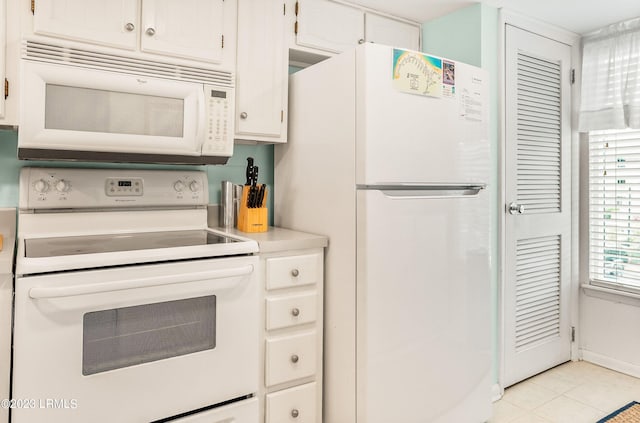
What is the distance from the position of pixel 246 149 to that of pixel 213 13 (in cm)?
68

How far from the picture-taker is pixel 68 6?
167 cm

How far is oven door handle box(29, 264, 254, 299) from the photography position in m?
1.33

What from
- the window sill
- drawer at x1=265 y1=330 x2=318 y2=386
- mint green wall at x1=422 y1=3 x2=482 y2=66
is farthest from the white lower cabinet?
the window sill

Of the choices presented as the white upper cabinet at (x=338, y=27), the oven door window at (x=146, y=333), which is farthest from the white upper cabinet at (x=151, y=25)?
the oven door window at (x=146, y=333)

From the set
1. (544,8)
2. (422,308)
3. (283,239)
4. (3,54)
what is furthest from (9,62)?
(544,8)

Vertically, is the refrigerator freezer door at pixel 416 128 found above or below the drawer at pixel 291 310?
above

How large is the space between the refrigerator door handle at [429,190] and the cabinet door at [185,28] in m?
0.92

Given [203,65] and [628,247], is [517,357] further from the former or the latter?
[203,65]

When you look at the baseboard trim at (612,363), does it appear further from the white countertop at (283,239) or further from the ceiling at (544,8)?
the white countertop at (283,239)

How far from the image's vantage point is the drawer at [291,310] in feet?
5.93

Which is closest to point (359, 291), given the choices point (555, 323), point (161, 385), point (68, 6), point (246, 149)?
point (161, 385)

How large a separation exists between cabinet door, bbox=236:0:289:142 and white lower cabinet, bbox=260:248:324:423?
643 mm

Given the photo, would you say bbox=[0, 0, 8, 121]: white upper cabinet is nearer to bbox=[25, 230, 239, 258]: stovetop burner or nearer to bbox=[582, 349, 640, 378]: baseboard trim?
bbox=[25, 230, 239, 258]: stovetop burner

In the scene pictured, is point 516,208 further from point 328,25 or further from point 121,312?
point 121,312
